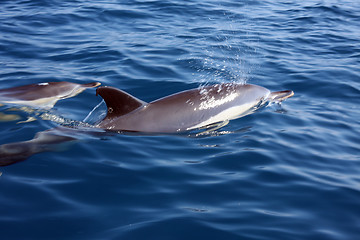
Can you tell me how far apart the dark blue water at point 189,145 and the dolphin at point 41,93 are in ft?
0.77

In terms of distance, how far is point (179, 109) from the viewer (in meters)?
7.63

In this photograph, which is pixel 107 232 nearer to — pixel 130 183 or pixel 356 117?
pixel 130 183

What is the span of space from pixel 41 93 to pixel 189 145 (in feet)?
11.5

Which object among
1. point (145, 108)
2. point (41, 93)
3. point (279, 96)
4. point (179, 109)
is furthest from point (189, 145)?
point (41, 93)

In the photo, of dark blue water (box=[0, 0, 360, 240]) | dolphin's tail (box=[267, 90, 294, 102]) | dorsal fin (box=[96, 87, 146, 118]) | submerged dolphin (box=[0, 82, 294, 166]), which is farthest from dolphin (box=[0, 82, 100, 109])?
dolphin's tail (box=[267, 90, 294, 102])

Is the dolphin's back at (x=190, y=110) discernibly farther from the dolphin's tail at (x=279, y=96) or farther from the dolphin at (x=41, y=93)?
the dolphin at (x=41, y=93)

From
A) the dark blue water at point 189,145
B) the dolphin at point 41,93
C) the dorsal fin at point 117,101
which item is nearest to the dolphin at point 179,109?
the dorsal fin at point 117,101

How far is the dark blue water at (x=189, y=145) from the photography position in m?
4.98

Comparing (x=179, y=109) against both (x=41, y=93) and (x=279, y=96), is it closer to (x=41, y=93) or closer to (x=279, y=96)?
(x=279, y=96)

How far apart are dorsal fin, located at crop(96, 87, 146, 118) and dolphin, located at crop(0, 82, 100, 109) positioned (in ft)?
6.69

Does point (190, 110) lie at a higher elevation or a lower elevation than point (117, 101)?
lower

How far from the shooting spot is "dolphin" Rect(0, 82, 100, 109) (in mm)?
8477

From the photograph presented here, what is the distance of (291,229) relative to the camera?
4984 mm

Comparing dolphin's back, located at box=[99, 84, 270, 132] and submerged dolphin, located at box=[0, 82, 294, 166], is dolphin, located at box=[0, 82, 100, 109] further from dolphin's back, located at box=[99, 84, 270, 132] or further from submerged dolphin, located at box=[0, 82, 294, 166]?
dolphin's back, located at box=[99, 84, 270, 132]
